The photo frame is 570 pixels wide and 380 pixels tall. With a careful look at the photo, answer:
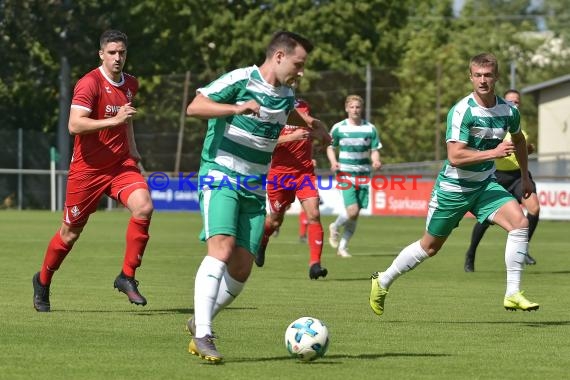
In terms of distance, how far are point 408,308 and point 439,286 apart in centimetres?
257

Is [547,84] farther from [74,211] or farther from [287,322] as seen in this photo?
[287,322]

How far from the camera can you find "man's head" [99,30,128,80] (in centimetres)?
1095

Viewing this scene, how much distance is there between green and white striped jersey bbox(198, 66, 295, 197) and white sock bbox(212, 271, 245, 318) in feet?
1.83

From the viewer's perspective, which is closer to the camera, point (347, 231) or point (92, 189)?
point (92, 189)

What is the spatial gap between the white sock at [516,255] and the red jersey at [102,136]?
3.25m

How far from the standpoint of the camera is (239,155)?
27.6ft

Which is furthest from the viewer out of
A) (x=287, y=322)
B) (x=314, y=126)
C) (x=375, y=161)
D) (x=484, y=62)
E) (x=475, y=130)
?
(x=375, y=161)

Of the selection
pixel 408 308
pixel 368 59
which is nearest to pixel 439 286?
pixel 408 308

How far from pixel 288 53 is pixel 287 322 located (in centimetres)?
281

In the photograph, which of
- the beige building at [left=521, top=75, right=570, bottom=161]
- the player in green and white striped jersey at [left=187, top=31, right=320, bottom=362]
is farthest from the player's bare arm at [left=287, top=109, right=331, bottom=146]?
the beige building at [left=521, top=75, right=570, bottom=161]

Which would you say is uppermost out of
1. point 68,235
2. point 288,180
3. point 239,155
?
point 239,155

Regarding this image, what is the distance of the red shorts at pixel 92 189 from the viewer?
11.1m

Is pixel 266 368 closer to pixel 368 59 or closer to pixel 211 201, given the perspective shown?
pixel 211 201

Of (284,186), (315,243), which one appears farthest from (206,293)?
(284,186)
